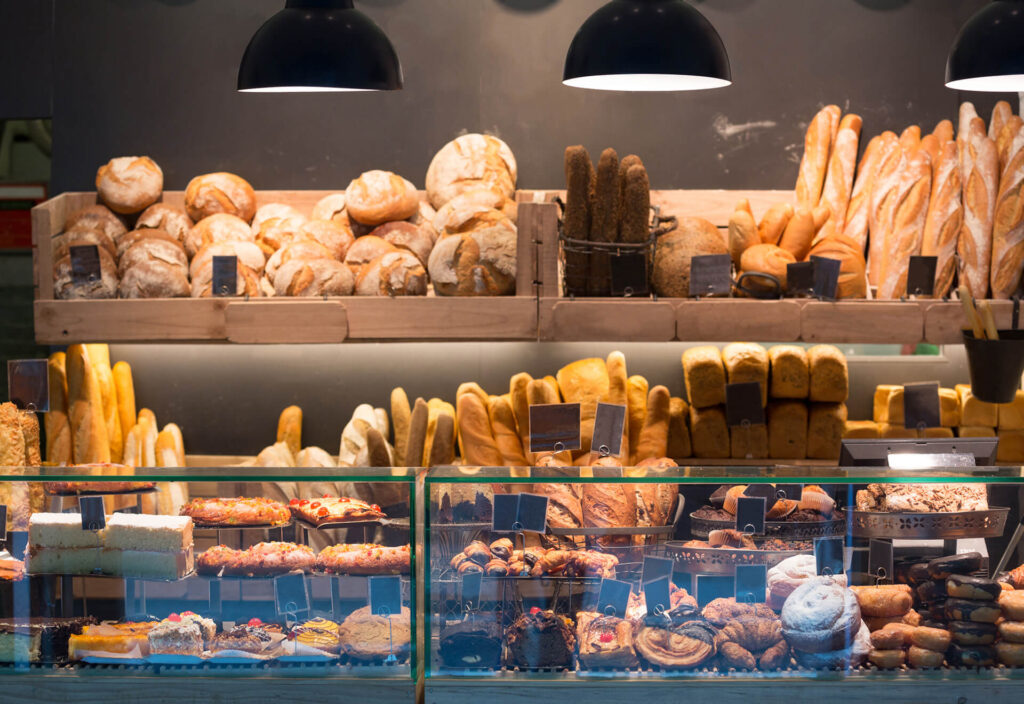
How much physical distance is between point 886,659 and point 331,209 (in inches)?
99.2

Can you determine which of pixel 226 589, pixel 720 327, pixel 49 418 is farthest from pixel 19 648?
pixel 720 327

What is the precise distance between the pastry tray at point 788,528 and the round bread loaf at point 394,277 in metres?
1.50

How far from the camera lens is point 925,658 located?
1868 millimetres

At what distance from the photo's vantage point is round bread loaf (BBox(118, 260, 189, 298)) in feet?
10.6

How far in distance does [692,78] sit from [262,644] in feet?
5.34

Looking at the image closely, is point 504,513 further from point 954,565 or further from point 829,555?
point 954,565

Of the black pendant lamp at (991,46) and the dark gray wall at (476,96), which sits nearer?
the black pendant lamp at (991,46)

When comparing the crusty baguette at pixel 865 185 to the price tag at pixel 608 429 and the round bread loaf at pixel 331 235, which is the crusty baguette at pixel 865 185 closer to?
the price tag at pixel 608 429

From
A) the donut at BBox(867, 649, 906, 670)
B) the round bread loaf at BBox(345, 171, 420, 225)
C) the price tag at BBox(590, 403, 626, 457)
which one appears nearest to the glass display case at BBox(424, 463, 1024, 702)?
the donut at BBox(867, 649, 906, 670)

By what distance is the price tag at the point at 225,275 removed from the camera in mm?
3180

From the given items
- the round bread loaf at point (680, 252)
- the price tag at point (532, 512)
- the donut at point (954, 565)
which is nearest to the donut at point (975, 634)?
the donut at point (954, 565)

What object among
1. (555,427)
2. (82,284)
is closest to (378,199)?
(82,284)

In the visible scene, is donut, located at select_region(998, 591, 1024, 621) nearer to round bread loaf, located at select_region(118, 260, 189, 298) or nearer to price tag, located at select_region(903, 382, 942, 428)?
price tag, located at select_region(903, 382, 942, 428)

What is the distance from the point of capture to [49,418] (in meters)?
3.37
